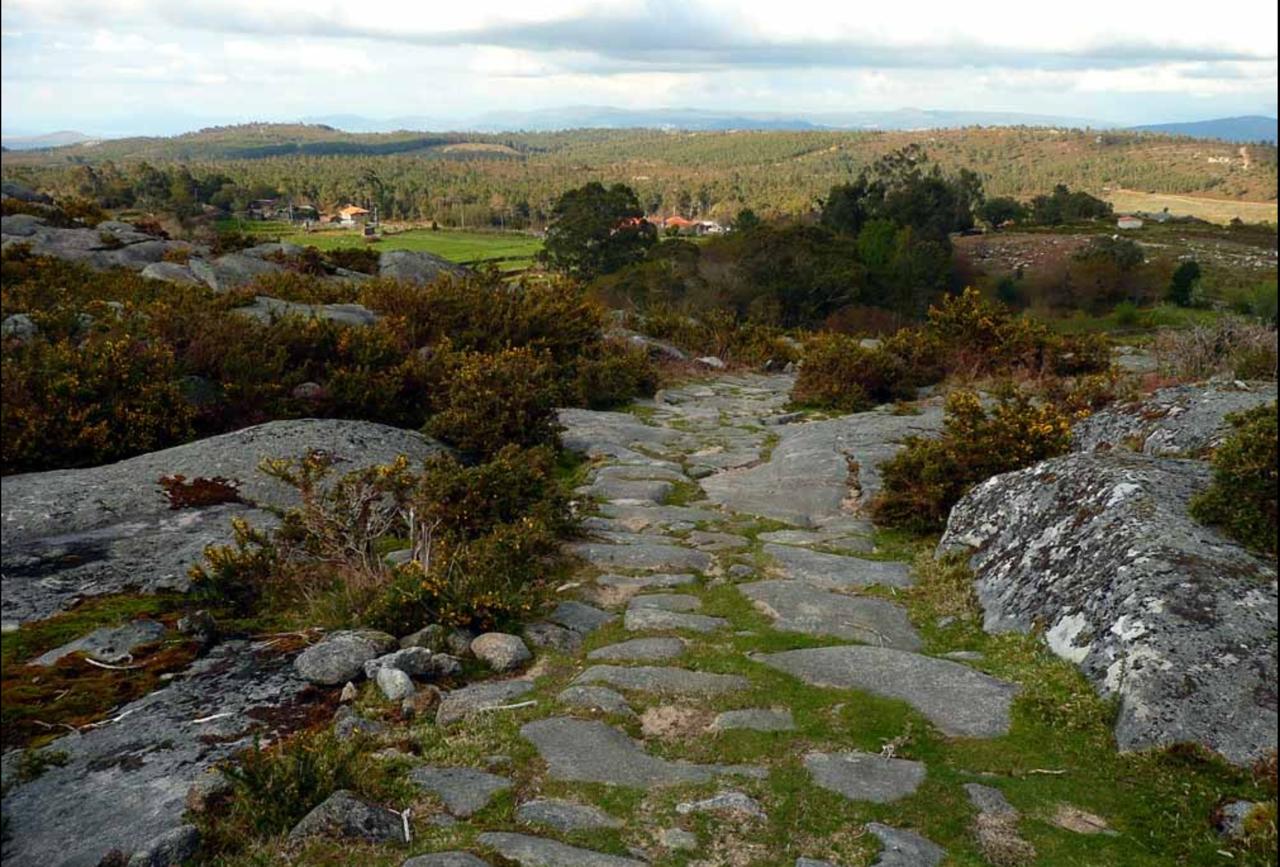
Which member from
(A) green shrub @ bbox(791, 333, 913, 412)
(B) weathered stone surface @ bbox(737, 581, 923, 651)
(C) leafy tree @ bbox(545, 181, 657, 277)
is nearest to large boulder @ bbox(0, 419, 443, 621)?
(B) weathered stone surface @ bbox(737, 581, 923, 651)

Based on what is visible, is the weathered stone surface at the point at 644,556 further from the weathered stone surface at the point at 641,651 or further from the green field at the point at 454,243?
the green field at the point at 454,243

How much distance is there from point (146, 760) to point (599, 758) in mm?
2244

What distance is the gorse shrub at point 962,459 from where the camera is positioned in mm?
8656

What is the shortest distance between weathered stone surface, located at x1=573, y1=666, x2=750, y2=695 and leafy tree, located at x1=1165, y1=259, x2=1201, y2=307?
6166 cm

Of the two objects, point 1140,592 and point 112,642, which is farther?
point 112,642

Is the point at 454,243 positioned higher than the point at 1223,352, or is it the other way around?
the point at 1223,352

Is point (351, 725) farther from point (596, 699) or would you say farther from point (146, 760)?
point (596, 699)

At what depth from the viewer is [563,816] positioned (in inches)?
161

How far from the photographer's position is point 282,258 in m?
28.6

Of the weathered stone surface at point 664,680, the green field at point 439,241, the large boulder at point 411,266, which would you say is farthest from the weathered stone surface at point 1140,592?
the green field at point 439,241

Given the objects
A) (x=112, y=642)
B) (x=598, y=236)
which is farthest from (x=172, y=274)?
(x=598, y=236)

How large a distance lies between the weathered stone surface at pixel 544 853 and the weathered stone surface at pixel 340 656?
6.68ft

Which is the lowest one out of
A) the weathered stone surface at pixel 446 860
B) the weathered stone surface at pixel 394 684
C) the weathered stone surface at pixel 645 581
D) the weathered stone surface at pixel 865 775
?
the weathered stone surface at pixel 645 581

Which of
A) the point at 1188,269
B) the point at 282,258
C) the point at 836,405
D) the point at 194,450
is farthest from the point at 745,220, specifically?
the point at 194,450
